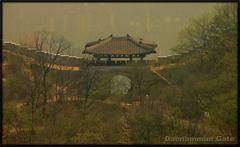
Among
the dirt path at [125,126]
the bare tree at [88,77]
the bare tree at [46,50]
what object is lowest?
the dirt path at [125,126]

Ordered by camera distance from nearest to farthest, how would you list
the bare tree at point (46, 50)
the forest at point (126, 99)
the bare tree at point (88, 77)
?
1. the forest at point (126, 99)
2. the bare tree at point (46, 50)
3. the bare tree at point (88, 77)

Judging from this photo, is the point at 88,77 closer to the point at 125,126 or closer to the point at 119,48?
the point at 119,48

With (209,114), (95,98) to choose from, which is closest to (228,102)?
(209,114)

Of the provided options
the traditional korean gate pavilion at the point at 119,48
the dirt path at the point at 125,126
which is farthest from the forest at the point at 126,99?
the traditional korean gate pavilion at the point at 119,48

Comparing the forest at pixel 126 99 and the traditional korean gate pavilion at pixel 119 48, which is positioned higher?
the traditional korean gate pavilion at pixel 119 48

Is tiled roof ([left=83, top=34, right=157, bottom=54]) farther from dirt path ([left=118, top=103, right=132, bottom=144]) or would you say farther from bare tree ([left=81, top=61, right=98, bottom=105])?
dirt path ([left=118, top=103, right=132, bottom=144])

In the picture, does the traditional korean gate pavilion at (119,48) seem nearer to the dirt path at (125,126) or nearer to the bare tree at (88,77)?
the bare tree at (88,77)

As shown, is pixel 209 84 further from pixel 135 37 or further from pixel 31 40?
pixel 31 40
